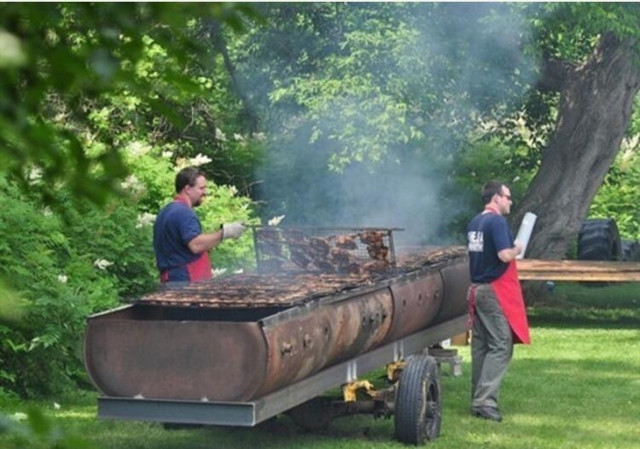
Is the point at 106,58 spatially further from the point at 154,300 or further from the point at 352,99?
the point at 352,99

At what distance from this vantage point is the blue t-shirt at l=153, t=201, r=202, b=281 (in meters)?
11.5

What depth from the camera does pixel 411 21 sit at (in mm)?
19406

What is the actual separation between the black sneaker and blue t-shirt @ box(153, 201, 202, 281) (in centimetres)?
268

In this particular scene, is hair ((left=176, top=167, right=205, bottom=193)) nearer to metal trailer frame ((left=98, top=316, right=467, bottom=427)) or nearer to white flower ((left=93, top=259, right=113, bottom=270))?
metal trailer frame ((left=98, top=316, right=467, bottom=427))

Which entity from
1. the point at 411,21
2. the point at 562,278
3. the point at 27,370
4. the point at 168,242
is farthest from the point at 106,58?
the point at 562,278

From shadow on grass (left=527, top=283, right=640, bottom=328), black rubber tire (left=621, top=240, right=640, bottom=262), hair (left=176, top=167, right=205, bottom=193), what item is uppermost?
hair (left=176, top=167, right=205, bottom=193)

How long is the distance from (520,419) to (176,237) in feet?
10.7

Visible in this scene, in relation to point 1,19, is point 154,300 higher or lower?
lower

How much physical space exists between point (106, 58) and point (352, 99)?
55.0 ft

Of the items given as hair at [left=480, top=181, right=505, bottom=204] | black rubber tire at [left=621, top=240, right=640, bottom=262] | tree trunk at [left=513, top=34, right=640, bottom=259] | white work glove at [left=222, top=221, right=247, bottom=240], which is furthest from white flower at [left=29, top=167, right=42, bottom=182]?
black rubber tire at [left=621, top=240, right=640, bottom=262]

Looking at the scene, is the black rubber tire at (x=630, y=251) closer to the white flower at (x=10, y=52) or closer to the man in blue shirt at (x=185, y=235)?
the man in blue shirt at (x=185, y=235)

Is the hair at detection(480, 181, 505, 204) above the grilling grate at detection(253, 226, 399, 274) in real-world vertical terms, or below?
above

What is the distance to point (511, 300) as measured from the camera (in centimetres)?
1282

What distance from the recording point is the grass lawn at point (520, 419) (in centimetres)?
1155
